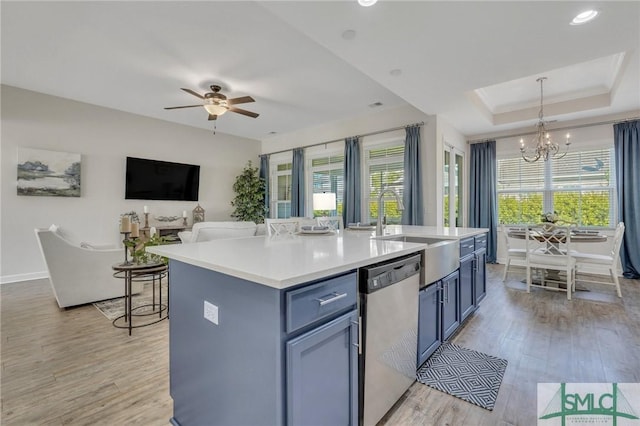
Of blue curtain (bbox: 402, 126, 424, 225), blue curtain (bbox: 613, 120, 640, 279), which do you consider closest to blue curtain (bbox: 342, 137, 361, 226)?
blue curtain (bbox: 402, 126, 424, 225)

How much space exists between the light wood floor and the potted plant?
13.4ft

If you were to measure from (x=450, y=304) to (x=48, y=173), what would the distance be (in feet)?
20.6

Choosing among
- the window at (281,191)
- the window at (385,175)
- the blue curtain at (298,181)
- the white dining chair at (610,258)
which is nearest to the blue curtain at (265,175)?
the window at (281,191)

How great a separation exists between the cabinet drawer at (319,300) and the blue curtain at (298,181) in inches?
218

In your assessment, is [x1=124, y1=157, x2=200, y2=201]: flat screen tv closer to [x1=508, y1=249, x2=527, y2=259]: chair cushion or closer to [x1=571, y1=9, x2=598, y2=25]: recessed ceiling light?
[x1=508, y1=249, x2=527, y2=259]: chair cushion

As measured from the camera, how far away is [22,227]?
455 centimetres

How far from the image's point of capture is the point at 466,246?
289 cm

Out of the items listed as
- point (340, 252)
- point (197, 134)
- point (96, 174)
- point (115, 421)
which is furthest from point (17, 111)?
point (340, 252)

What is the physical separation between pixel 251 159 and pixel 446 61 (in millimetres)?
5630

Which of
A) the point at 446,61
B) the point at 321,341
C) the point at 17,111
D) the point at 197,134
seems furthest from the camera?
the point at 197,134

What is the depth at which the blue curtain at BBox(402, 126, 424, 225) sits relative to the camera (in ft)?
16.2

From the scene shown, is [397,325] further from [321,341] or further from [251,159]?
[251,159]

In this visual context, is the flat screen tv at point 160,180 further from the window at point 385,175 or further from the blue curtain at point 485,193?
the blue curtain at point 485,193

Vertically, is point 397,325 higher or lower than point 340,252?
lower
